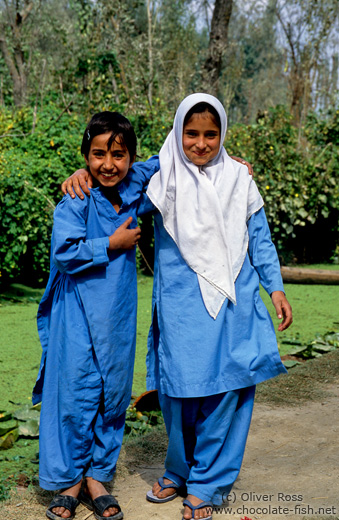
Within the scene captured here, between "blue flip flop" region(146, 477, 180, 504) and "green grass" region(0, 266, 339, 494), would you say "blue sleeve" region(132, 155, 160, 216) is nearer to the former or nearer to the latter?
"blue flip flop" region(146, 477, 180, 504)

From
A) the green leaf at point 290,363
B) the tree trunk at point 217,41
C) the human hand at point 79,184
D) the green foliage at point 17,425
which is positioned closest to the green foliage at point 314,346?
the green leaf at point 290,363

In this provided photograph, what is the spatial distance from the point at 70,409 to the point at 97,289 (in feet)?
1.63

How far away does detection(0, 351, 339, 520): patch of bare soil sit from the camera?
2.61 meters

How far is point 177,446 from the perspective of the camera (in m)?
2.61

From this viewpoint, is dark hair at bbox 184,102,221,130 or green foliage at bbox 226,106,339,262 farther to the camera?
green foliage at bbox 226,106,339,262

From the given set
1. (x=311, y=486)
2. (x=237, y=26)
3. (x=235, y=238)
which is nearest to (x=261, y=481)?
(x=311, y=486)

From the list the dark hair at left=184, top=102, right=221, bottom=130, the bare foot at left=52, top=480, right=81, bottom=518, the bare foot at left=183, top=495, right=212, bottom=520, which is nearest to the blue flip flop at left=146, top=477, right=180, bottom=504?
the bare foot at left=183, top=495, right=212, bottom=520

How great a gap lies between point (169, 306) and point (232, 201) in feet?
1.68

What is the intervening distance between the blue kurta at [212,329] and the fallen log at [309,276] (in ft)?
19.1

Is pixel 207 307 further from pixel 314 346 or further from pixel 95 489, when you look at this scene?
pixel 314 346

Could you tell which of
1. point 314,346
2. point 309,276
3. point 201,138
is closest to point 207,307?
point 201,138

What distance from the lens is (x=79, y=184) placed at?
103 inches

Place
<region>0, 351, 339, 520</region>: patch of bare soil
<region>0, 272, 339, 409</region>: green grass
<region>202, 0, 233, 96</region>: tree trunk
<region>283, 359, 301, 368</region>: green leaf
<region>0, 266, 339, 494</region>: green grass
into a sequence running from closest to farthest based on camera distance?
<region>0, 351, 339, 520</region>: patch of bare soil → <region>0, 266, 339, 494</region>: green grass → <region>0, 272, 339, 409</region>: green grass → <region>283, 359, 301, 368</region>: green leaf → <region>202, 0, 233, 96</region>: tree trunk

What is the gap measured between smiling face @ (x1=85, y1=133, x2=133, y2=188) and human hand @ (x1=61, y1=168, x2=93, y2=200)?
0.04 m
